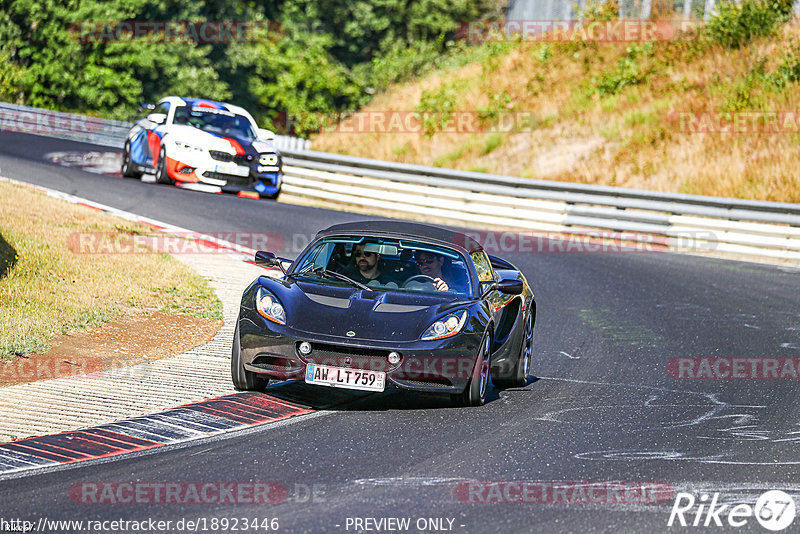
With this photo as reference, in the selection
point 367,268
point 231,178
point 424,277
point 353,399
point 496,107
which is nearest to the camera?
point 353,399

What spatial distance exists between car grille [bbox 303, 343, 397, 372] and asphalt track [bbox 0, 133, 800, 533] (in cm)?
39

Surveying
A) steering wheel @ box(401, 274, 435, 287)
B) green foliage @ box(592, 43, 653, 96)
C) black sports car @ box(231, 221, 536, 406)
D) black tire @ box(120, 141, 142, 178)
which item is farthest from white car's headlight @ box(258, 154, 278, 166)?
steering wheel @ box(401, 274, 435, 287)

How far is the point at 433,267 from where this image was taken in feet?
28.5

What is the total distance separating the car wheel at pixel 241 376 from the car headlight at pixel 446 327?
4.54 ft

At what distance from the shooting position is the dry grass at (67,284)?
9953 millimetres

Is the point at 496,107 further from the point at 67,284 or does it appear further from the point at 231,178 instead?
the point at 67,284

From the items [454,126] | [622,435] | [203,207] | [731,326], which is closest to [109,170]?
[203,207]

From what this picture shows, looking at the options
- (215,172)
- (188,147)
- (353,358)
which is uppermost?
(188,147)

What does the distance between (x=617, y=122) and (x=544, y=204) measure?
7118 millimetres

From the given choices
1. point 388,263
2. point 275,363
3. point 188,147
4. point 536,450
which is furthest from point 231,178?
point 536,450

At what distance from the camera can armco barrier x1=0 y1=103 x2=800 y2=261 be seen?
19.5m

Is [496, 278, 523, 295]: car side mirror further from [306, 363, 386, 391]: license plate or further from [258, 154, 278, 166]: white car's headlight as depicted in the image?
[258, 154, 278, 166]: white car's headlight

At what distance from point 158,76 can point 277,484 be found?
43002mm

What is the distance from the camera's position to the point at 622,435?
746cm
